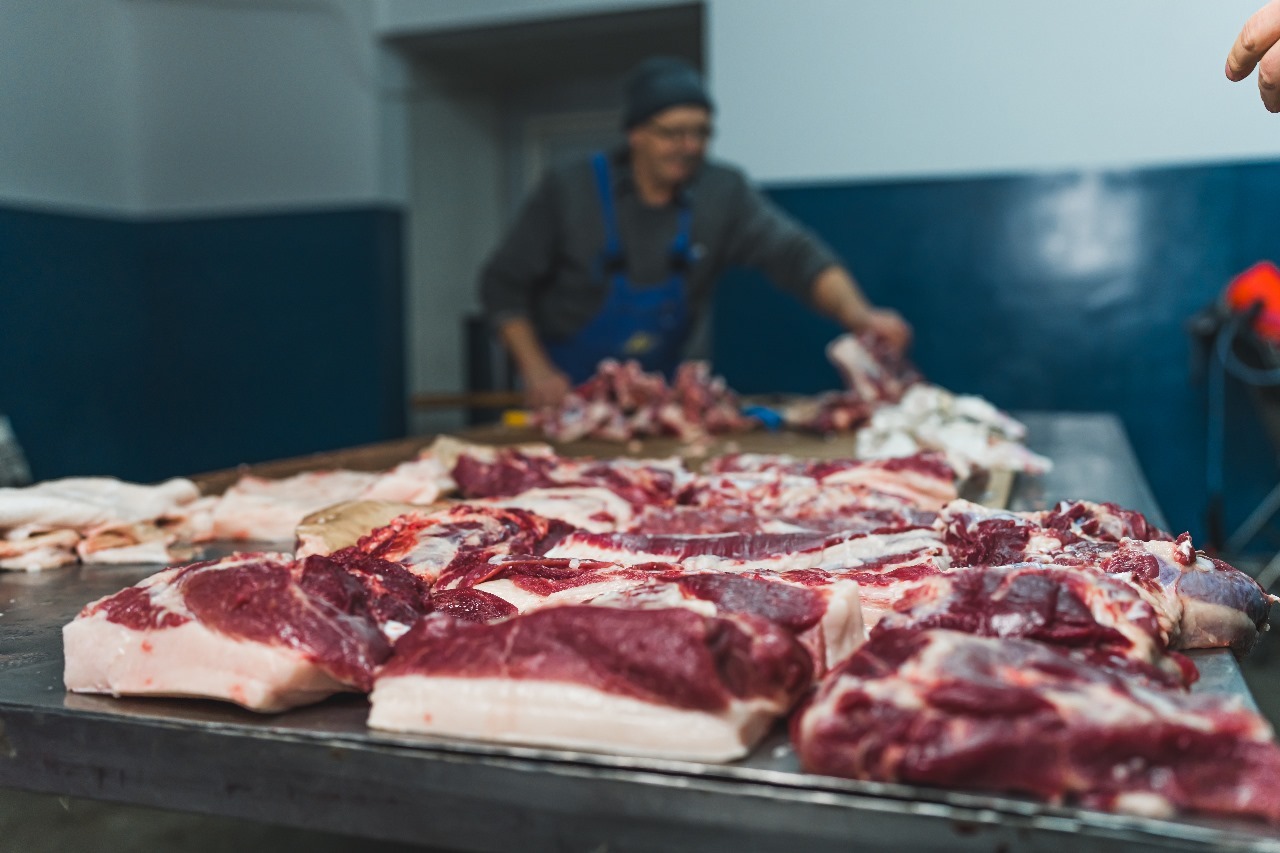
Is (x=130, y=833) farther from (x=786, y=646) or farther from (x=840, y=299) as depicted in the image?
(x=840, y=299)

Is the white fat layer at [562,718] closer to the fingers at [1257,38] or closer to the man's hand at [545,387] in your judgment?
the fingers at [1257,38]

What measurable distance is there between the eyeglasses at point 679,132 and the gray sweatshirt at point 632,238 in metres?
0.30

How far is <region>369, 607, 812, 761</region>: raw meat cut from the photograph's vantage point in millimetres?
1097

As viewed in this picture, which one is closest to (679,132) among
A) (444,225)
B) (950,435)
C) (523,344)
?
(523,344)

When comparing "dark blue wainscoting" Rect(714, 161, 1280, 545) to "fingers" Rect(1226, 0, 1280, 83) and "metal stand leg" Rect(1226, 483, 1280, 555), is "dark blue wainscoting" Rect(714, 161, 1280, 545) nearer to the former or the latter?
"metal stand leg" Rect(1226, 483, 1280, 555)

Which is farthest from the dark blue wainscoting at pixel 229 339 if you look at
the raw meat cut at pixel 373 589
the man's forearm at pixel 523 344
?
the raw meat cut at pixel 373 589

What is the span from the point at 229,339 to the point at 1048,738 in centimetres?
663

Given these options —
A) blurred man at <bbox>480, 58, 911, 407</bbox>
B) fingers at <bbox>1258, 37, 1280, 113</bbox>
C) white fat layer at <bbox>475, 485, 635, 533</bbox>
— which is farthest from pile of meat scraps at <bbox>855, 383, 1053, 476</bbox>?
blurred man at <bbox>480, 58, 911, 407</bbox>

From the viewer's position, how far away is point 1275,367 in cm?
456

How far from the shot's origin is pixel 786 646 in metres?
1.18

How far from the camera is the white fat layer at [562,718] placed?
3.56ft

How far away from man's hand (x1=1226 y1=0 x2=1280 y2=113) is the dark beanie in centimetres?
303

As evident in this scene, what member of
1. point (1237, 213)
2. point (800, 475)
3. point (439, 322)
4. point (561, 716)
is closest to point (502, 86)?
point (439, 322)

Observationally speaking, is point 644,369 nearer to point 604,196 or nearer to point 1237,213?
point 604,196
